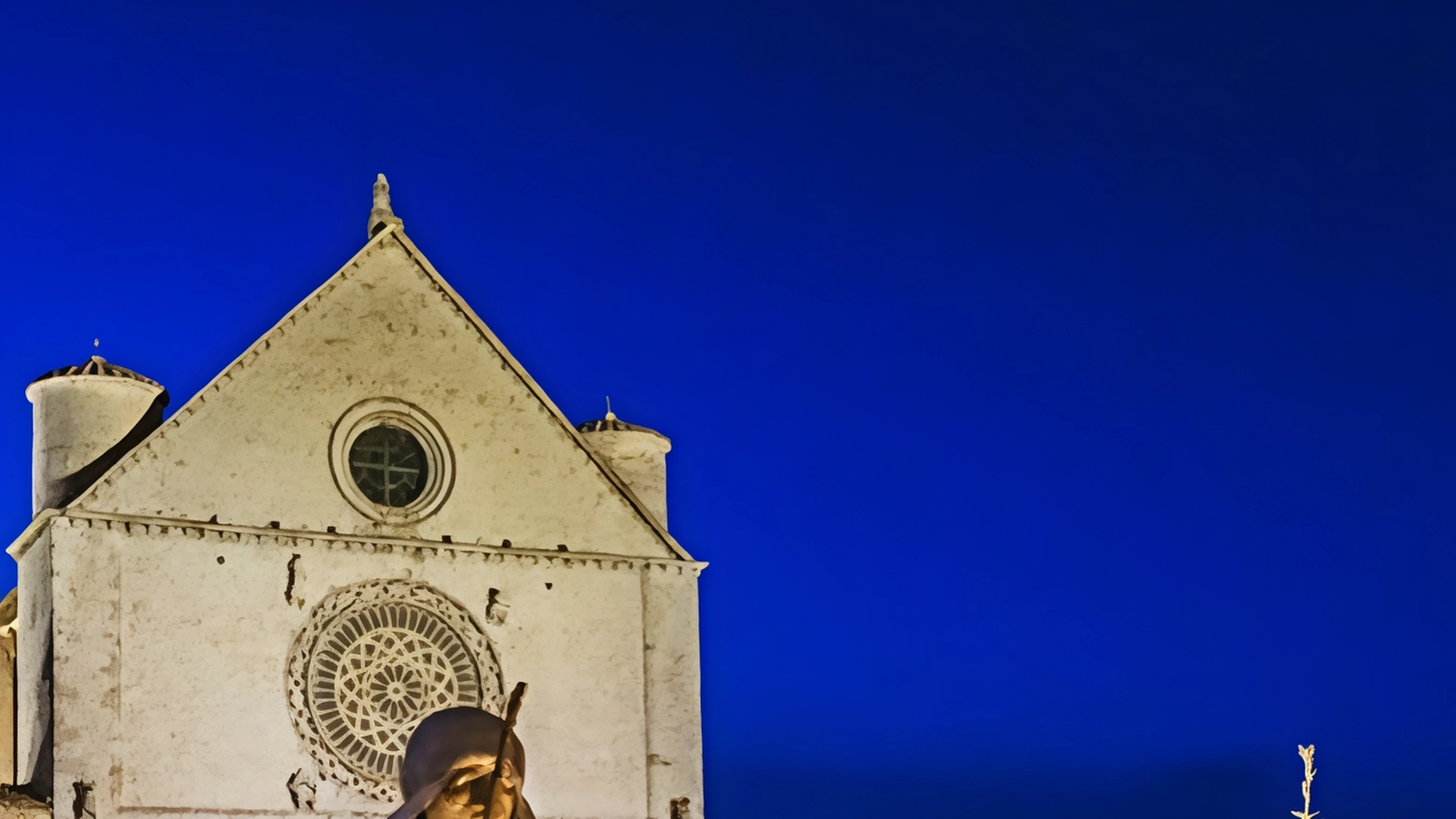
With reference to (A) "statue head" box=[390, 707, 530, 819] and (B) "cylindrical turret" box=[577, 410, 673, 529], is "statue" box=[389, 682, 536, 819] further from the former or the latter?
(B) "cylindrical turret" box=[577, 410, 673, 529]

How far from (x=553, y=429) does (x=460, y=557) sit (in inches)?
83.6

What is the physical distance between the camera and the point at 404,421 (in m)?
24.8

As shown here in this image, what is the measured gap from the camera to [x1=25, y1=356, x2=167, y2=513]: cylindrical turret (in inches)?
910

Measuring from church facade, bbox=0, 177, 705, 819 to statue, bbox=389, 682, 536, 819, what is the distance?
17.1 metres

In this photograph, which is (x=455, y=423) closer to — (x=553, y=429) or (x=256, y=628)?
(x=553, y=429)

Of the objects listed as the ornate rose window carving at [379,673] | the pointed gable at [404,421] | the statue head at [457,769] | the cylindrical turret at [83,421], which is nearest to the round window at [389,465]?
the pointed gable at [404,421]

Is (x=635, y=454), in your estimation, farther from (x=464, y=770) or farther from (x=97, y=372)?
(x=464, y=770)

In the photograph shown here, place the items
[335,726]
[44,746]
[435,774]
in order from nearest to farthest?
[435,774], [44,746], [335,726]

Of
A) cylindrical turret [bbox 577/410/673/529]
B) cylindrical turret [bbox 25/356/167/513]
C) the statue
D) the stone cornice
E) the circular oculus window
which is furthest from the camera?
cylindrical turret [bbox 577/410/673/529]

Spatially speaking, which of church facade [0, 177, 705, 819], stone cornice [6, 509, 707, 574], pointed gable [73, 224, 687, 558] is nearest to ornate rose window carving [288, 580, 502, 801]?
church facade [0, 177, 705, 819]

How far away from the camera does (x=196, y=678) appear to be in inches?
896

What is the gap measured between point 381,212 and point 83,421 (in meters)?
4.29

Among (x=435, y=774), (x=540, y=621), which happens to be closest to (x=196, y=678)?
(x=540, y=621)

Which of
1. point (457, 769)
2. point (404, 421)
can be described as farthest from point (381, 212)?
point (457, 769)
